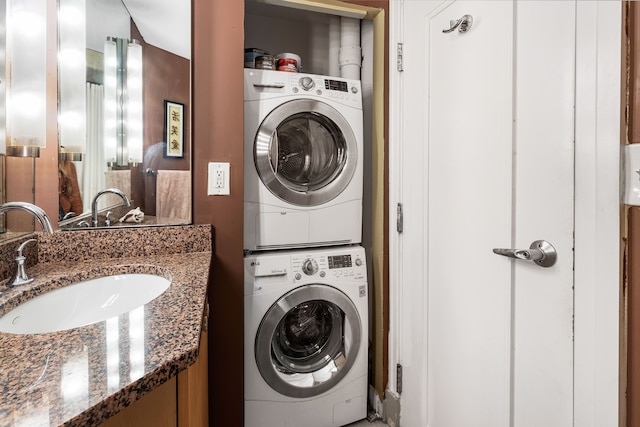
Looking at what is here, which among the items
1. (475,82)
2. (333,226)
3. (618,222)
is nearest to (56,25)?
(333,226)

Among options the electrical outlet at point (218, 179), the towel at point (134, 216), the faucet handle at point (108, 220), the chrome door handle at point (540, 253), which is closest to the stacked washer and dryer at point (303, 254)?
the electrical outlet at point (218, 179)

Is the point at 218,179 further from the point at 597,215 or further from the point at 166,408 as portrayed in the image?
the point at 597,215

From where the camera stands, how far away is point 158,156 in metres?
1.43

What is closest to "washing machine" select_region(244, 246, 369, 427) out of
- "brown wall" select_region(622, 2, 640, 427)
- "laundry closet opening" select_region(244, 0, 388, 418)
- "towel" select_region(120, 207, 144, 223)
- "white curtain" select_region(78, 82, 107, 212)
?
"laundry closet opening" select_region(244, 0, 388, 418)

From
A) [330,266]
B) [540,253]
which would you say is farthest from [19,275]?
[540,253]

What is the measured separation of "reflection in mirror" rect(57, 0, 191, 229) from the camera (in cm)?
129

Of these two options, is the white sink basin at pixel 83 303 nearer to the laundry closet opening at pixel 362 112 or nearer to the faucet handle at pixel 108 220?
the faucet handle at pixel 108 220

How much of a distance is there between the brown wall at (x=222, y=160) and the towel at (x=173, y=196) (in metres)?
0.03

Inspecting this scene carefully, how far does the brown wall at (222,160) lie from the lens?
4.75 feet

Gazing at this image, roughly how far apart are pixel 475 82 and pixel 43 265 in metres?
1.65

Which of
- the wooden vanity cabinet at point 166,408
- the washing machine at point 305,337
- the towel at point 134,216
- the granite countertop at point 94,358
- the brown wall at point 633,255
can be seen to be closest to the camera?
the granite countertop at point 94,358

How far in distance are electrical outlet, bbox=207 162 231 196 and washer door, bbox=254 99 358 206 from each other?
0.52ft

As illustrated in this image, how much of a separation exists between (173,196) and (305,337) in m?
0.96

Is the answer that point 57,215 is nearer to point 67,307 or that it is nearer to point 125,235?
point 125,235
